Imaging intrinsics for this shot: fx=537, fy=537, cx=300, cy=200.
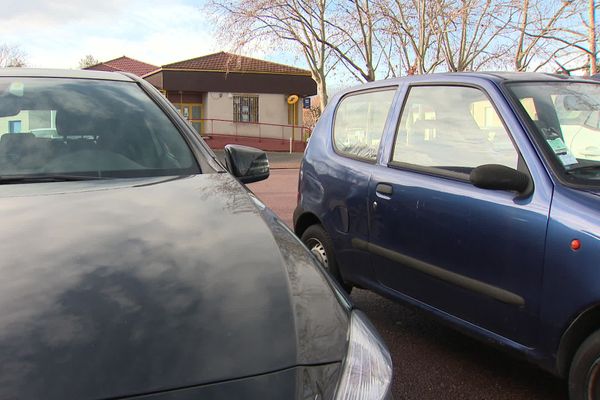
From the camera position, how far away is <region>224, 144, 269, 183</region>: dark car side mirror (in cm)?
291

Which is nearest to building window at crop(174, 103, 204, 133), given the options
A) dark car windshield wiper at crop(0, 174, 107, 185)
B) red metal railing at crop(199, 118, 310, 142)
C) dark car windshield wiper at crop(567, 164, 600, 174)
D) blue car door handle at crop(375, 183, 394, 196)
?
red metal railing at crop(199, 118, 310, 142)

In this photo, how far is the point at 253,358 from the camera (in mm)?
1275


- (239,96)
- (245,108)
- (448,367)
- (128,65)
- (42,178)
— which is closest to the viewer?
(42,178)

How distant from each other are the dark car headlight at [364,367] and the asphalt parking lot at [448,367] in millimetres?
1122

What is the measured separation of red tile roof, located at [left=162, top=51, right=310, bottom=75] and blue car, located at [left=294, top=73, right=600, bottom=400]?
26.6 meters

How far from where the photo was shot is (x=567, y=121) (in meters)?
3.02

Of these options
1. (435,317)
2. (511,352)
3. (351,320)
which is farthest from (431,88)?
(351,320)

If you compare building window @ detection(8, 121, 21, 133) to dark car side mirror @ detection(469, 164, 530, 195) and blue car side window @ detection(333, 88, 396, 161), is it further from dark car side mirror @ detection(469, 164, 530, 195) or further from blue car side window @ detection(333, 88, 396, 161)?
dark car side mirror @ detection(469, 164, 530, 195)

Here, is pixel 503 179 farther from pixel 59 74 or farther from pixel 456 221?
pixel 59 74

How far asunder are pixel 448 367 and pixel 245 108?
100 feet

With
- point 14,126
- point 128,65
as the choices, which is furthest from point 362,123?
point 128,65

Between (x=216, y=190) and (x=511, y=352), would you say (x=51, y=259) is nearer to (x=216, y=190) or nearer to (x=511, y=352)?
(x=216, y=190)

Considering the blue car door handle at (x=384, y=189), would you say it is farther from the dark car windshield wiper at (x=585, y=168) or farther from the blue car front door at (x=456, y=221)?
the dark car windshield wiper at (x=585, y=168)

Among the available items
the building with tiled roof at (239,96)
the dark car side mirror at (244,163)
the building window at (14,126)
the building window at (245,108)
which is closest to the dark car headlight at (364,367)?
the dark car side mirror at (244,163)
